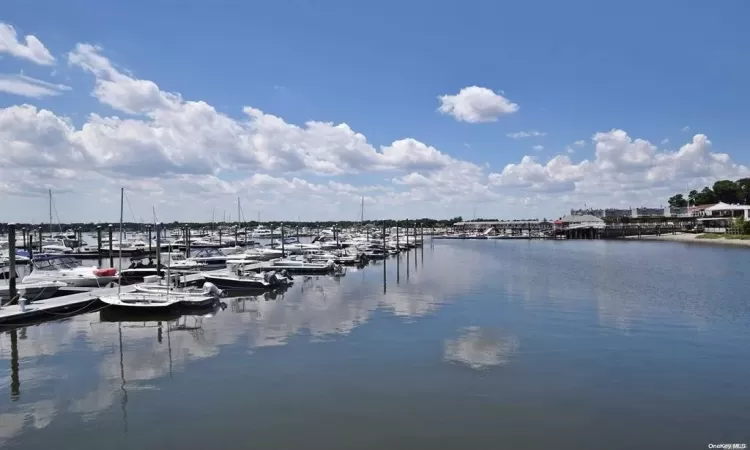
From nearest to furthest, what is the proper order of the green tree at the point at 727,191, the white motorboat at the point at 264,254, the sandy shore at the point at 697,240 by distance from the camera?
the white motorboat at the point at 264,254, the sandy shore at the point at 697,240, the green tree at the point at 727,191

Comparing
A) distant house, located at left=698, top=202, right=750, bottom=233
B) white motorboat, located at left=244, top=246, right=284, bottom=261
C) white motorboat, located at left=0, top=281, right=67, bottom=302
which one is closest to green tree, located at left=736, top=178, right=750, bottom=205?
distant house, located at left=698, top=202, right=750, bottom=233

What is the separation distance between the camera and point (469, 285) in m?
47.8

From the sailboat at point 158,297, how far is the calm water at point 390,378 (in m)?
1.27

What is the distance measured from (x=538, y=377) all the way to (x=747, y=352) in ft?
36.0

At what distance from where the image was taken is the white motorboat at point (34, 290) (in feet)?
115

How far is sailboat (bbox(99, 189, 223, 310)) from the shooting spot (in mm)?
32281

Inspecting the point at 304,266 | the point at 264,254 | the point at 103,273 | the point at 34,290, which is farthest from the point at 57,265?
the point at 264,254

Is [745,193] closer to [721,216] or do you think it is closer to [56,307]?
[721,216]

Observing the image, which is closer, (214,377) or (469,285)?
(214,377)

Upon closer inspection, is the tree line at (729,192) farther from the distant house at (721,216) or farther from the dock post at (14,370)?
the dock post at (14,370)

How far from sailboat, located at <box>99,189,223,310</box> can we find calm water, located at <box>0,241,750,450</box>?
49.9 inches

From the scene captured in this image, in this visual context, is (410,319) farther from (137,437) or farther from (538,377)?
(137,437)

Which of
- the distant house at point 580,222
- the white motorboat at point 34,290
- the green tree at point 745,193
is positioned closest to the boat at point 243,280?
the white motorboat at point 34,290

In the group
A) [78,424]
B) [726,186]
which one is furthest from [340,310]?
[726,186]
